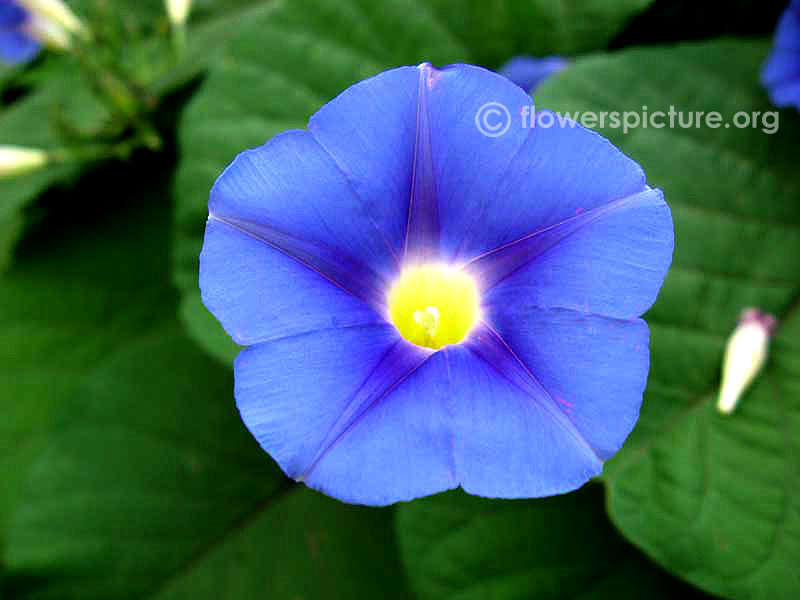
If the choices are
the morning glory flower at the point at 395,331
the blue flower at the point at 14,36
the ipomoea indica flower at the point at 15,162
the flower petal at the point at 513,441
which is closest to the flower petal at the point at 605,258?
the morning glory flower at the point at 395,331

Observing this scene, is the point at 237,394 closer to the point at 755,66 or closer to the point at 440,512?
the point at 440,512

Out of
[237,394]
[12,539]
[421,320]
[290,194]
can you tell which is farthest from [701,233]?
[12,539]

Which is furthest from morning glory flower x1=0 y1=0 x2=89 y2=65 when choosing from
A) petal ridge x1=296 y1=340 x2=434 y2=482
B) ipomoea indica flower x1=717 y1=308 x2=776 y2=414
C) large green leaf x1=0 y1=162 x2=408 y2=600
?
ipomoea indica flower x1=717 y1=308 x2=776 y2=414

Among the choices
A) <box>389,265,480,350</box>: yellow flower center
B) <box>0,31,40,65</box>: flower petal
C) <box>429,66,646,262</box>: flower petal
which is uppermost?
<box>0,31,40,65</box>: flower petal

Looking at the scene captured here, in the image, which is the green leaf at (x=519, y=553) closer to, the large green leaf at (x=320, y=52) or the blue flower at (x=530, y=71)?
the large green leaf at (x=320, y=52)

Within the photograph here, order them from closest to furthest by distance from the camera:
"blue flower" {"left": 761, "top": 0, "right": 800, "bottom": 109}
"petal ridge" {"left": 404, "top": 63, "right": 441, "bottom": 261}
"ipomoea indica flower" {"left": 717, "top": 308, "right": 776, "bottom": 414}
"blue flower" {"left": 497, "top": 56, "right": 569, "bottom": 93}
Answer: "petal ridge" {"left": 404, "top": 63, "right": 441, "bottom": 261} → "ipomoea indica flower" {"left": 717, "top": 308, "right": 776, "bottom": 414} → "blue flower" {"left": 761, "top": 0, "right": 800, "bottom": 109} → "blue flower" {"left": 497, "top": 56, "right": 569, "bottom": 93}

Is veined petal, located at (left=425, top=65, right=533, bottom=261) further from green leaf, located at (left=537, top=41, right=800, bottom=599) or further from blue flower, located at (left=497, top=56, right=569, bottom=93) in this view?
blue flower, located at (left=497, top=56, right=569, bottom=93)
